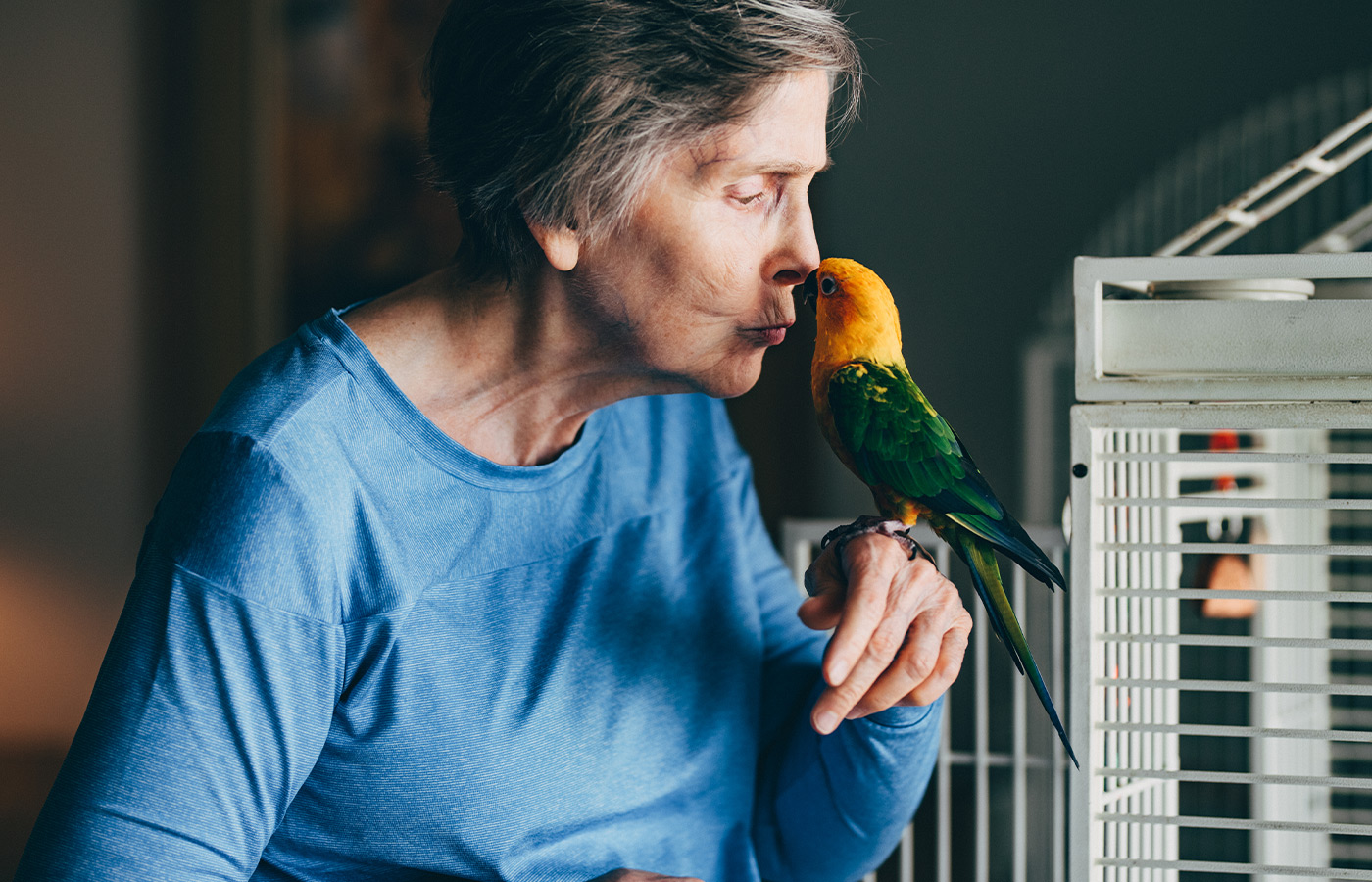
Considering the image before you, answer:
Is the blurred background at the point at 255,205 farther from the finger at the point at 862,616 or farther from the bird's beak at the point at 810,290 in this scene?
the finger at the point at 862,616

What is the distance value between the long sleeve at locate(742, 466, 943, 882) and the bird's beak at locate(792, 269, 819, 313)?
285 mm

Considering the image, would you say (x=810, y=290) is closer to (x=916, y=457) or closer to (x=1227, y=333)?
(x=916, y=457)

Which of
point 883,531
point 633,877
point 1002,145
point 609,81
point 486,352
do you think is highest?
point 1002,145

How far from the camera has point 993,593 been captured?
589 mm

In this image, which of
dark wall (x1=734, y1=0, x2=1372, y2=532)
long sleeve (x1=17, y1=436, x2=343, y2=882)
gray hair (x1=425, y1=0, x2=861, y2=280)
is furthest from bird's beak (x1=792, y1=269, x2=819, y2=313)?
dark wall (x1=734, y1=0, x2=1372, y2=532)

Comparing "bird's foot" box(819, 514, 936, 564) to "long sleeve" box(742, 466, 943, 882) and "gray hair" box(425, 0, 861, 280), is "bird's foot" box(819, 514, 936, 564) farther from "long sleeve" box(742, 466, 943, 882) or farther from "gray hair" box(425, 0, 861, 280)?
"gray hair" box(425, 0, 861, 280)

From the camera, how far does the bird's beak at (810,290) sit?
604 millimetres

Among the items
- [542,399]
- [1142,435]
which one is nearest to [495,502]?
[542,399]

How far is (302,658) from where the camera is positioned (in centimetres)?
56

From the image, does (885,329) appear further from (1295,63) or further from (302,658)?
(1295,63)

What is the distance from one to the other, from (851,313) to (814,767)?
0.37 metres

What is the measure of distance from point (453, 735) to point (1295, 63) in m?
2.98

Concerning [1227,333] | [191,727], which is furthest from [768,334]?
[191,727]

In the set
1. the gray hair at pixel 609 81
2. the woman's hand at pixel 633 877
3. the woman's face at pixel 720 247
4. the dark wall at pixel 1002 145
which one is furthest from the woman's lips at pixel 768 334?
the dark wall at pixel 1002 145
